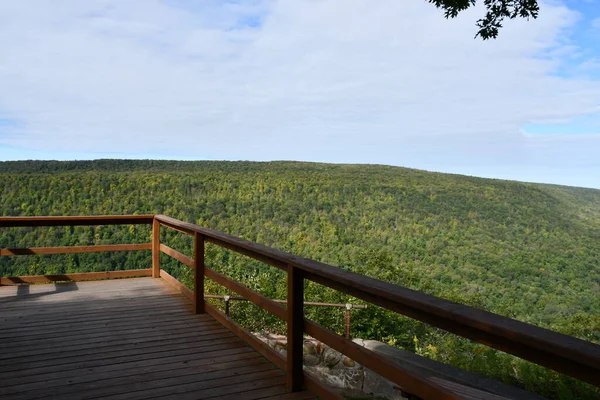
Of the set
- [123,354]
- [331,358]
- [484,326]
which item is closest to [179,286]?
[123,354]

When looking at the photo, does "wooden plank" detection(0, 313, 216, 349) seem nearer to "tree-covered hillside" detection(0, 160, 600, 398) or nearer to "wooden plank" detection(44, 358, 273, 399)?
"wooden plank" detection(44, 358, 273, 399)

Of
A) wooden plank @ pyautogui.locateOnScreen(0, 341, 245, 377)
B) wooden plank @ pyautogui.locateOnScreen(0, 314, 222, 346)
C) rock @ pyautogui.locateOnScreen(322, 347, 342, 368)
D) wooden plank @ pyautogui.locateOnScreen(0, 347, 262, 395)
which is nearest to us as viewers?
wooden plank @ pyautogui.locateOnScreen(0, 347, 262, 395)

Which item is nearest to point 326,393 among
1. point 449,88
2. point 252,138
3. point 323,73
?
point 323,73

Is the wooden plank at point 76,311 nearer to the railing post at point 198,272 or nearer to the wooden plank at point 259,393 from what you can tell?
the railing post at point 198,272

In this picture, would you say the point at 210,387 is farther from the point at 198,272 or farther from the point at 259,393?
the point at 198,272

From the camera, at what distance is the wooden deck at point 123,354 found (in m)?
2.72

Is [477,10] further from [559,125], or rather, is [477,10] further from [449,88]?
[449,88]

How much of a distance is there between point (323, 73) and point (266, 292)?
17667 mm

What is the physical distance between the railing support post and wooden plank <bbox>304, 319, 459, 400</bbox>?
6.80 feet

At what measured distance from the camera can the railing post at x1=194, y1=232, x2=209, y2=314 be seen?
14.3 feet

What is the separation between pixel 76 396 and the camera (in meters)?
2.63

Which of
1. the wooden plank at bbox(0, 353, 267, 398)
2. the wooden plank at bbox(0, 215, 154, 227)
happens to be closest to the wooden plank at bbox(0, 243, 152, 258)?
the wooden plank at bbox(0, 215, 154, 227)

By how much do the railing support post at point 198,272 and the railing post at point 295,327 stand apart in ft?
6.03

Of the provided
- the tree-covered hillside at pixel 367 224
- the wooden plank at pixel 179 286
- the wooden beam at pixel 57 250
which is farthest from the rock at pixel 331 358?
the tree-covered hillside at pixel 367 224
